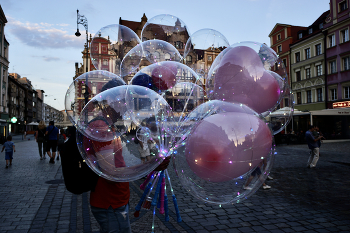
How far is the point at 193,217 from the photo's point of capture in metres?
4.52

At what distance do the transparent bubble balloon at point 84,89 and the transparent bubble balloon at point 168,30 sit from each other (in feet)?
7.24

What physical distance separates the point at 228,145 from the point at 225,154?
0.27ft

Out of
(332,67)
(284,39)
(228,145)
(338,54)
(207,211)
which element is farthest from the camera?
(284,39)

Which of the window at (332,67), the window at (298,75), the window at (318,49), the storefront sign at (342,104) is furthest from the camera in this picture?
the window at (298,75)

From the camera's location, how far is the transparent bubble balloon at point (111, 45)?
219 inches

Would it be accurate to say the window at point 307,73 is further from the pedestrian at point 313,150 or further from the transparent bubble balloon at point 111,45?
the transparent bubble balloon at point 111,45

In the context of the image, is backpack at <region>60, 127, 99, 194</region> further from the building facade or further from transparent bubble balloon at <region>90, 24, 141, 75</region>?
the building facade

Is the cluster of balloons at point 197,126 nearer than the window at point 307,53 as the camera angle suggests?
Yes

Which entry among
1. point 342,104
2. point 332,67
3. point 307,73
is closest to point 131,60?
point 342,104

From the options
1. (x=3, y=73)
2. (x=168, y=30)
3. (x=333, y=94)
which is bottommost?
(x=168, y=30)

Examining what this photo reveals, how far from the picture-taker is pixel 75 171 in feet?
7.75

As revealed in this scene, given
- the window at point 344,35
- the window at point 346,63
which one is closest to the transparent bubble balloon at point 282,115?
the window at point 346,63

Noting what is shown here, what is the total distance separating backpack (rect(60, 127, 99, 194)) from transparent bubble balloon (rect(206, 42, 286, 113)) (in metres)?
1.67

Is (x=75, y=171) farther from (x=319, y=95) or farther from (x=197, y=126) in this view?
(x=319, y=95)
